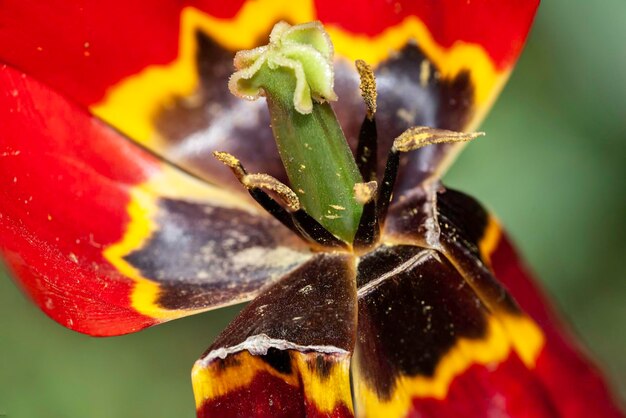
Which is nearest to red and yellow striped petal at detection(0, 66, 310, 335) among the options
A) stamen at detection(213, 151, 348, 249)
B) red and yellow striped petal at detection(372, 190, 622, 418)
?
stamen at detection(213, 151, 348, 249)

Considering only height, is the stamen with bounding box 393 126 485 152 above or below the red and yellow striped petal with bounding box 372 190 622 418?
above

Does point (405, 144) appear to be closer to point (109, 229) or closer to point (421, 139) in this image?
point (421, 139)

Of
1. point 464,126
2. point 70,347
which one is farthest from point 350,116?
point 70,347

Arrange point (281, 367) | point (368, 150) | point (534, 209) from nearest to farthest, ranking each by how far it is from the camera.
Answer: point (281, 367) < point (368, 150) < point (534, 209)

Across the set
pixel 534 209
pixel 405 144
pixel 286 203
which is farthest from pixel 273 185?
pixel 534 209

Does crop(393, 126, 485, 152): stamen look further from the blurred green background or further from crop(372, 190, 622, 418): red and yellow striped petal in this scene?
the blurred green background

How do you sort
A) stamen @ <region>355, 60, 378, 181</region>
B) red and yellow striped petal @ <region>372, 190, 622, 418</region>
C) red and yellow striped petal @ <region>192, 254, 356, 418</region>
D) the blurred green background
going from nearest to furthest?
1. red and yellow striped petal @ <region>192, 254, 356, 418</region>
2. red and yellow striped petal @ <region>372, 190, 622, 418</region>
3. stamen @ <region>355, 60, 378, 181</region>
4. the blurred green background

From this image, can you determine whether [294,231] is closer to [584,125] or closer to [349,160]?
[349,160]
